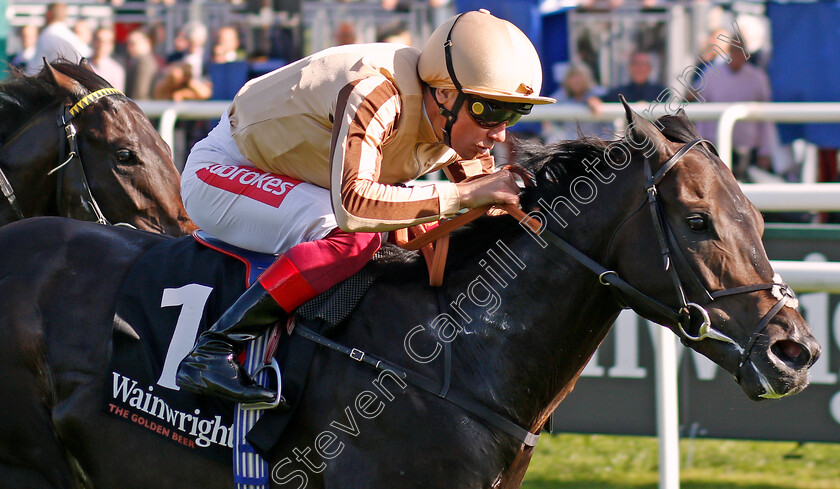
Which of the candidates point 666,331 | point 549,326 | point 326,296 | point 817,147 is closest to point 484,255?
point 549,326

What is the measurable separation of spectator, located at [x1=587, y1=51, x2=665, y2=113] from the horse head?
4.57 metres

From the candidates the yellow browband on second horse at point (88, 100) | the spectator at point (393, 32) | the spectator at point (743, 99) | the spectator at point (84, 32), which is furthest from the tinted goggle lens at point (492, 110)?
the spectator at point (84, 32)

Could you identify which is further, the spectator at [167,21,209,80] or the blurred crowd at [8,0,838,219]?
the spectator at [167,21,209,80]

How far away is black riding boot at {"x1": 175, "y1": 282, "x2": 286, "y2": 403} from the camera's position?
302 cm

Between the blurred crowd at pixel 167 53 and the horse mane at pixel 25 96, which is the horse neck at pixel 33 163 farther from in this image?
the blurred crowd at pixel 167 53

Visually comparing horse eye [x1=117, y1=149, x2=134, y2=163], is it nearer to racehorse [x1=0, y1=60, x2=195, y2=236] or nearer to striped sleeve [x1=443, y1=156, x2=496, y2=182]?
racehorse [x1=0, y1=60, x2=195, y2=236]

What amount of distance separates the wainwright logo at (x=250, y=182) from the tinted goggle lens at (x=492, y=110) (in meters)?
0.65

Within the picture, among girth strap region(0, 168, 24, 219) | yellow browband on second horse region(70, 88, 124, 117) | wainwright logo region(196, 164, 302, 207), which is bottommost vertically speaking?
girth strap region(0, 168, 24, 219)

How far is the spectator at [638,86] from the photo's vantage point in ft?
24.7

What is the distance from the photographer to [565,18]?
7.89 metres

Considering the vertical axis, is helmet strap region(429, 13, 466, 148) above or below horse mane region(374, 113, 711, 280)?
above

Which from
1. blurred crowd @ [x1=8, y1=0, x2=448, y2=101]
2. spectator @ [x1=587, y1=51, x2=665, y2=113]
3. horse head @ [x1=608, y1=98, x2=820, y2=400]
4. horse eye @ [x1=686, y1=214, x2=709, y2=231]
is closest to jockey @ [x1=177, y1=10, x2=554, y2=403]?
horse head @ [x1=608, y1=98, x2=820, y2=400]

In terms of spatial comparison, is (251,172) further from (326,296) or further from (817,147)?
(817,147)

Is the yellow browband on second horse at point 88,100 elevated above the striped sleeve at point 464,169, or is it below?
above
